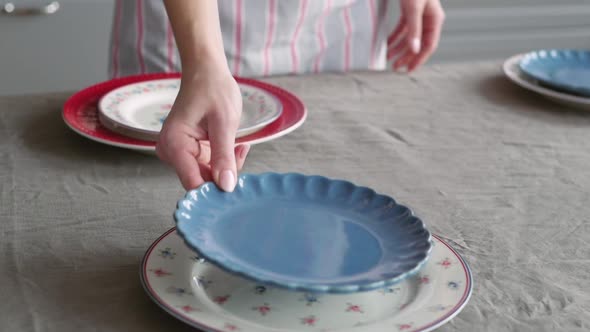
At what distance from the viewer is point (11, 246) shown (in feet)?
2.30

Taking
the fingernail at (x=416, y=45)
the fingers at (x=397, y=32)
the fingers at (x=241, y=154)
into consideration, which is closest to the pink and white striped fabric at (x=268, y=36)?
the fingers at (x=397, y=32)

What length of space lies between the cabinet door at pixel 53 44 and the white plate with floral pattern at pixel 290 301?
1.94 meters

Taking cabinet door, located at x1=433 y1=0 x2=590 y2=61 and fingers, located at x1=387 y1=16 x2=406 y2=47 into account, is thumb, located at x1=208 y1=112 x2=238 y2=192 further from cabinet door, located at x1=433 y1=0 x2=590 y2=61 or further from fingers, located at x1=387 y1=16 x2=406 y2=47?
cabinet door, located at x1=433 y1=0 x2=590 y2=61

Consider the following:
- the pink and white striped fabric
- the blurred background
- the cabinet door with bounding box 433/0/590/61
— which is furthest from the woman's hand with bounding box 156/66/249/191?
the cabinet door with bounding box 433/0/590/61

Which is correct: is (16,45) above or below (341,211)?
below

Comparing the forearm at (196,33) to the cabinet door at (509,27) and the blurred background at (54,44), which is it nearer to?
the blurred background at (54,44)

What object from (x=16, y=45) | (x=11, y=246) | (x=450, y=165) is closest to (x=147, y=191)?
(x=11, y=246)

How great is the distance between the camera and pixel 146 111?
1.03 metres

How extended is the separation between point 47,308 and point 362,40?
991 mm

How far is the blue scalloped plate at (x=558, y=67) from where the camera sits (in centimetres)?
119

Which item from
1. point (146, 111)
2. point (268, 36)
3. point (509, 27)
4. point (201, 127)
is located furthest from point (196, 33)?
point (509, 27)

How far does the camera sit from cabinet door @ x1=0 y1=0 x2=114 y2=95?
2.37 meters

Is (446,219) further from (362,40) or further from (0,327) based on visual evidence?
(362,40)

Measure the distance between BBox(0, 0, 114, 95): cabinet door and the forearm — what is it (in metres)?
1.67
